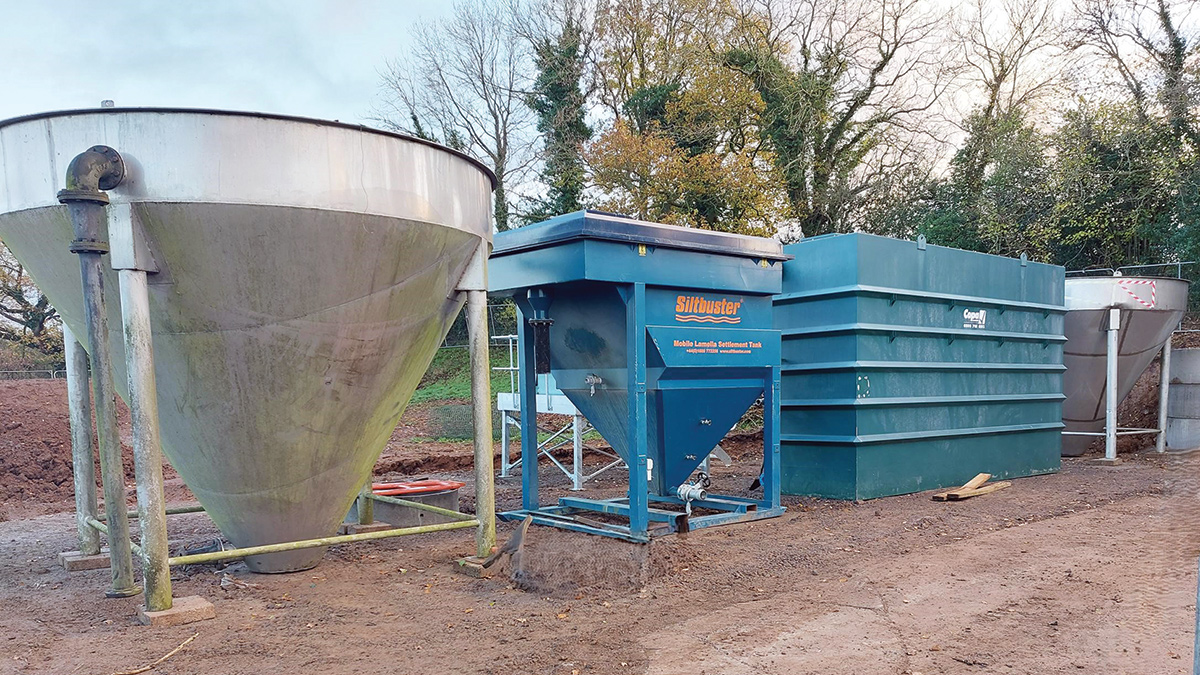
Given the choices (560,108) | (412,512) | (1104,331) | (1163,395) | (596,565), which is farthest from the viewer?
(560,108)

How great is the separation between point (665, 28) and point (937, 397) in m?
16.1

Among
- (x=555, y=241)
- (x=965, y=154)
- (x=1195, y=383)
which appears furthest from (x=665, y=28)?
(x=555, y=241)

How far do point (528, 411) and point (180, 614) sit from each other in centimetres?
329

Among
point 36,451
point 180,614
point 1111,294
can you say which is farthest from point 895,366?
point 36,451

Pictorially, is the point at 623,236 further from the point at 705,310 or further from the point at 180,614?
the point at 180,614

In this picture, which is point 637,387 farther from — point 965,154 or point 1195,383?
point 965,154

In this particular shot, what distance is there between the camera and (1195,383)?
12.2 metres

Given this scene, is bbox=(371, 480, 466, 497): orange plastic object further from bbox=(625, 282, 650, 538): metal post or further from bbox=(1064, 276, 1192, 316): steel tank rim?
bbox=(1064, 276, 1192, 316): steel tank rim

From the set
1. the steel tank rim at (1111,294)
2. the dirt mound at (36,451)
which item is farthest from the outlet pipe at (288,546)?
the steel tank rim at (1111,294)

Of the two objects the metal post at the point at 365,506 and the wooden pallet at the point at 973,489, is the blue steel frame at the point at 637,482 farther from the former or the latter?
the wooden pallet at the point at 973,489

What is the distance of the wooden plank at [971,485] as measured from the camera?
311 inches

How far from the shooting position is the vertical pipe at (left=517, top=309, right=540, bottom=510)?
22.7 ft

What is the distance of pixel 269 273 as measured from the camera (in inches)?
167

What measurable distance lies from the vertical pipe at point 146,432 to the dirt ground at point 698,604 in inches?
11.7
